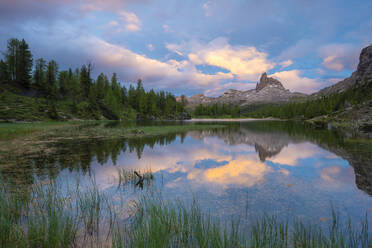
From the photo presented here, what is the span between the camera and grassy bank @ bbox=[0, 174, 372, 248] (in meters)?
5.04

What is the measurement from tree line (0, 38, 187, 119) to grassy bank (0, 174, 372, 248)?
73610 mm

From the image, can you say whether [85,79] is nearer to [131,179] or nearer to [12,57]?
[12,57]

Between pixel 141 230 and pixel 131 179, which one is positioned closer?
pixel 141 230

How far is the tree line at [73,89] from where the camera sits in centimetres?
8888

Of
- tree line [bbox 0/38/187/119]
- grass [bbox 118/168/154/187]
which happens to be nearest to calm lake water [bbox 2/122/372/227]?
grass [bbox 118/168/154/187]

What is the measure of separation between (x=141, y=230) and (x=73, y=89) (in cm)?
11966

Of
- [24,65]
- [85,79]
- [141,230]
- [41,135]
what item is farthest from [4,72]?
[141,230]

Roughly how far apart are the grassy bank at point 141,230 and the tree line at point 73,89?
7361 cm

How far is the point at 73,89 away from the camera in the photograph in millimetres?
105625

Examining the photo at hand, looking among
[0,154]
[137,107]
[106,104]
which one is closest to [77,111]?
[106,104]

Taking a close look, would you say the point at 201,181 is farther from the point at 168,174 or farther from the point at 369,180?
the point at 369,180

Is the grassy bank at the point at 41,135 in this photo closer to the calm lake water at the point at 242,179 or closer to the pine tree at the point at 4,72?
the calm lake water at the point at 242,179

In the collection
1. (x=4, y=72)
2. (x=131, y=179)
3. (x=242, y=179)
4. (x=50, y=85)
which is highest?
(x=4, y=72)

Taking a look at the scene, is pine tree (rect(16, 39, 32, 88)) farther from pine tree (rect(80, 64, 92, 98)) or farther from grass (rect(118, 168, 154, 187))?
grass (rect(118, 168, 154, 187))
